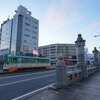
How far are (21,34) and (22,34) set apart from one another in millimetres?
599

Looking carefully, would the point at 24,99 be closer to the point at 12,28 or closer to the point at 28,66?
the point at 28,66

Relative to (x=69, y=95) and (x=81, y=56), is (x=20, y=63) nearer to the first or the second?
(x=81, y=56)

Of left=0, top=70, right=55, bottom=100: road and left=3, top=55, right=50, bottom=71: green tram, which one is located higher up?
left=3, top=55, right=50, bottom=71: green tram

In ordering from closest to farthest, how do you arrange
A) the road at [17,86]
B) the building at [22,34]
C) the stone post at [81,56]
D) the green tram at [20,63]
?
the road at [17,86] < the stone post at [81,56] < the green tram at [20,63] < the building at [22,34]

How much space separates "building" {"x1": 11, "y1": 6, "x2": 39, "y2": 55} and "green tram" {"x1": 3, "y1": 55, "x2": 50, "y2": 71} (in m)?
32.2

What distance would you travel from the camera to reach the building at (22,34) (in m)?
53.5

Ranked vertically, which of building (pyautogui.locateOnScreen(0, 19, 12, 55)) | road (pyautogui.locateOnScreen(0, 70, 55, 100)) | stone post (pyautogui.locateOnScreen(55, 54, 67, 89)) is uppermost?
building (pyautogui.locateOnScreen(0, 19, 12, 55))

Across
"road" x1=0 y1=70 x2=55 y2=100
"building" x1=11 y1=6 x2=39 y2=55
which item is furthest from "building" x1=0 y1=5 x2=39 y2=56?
"road" x1=0 y1=70 x2=55 y2=100

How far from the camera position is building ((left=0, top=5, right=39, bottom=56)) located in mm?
53750

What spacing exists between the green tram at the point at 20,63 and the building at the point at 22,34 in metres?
32.2

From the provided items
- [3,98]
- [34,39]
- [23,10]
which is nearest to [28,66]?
[3,98]

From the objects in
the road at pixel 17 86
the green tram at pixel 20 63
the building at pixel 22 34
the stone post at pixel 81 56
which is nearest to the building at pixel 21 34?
the building at pixel 22 34

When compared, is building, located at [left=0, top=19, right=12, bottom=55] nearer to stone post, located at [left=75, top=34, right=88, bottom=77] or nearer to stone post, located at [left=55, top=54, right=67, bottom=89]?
stone post, located at [left=75, top=34, right=88, bottom=77]

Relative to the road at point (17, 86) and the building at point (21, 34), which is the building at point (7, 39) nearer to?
the building at point (21, 34)
